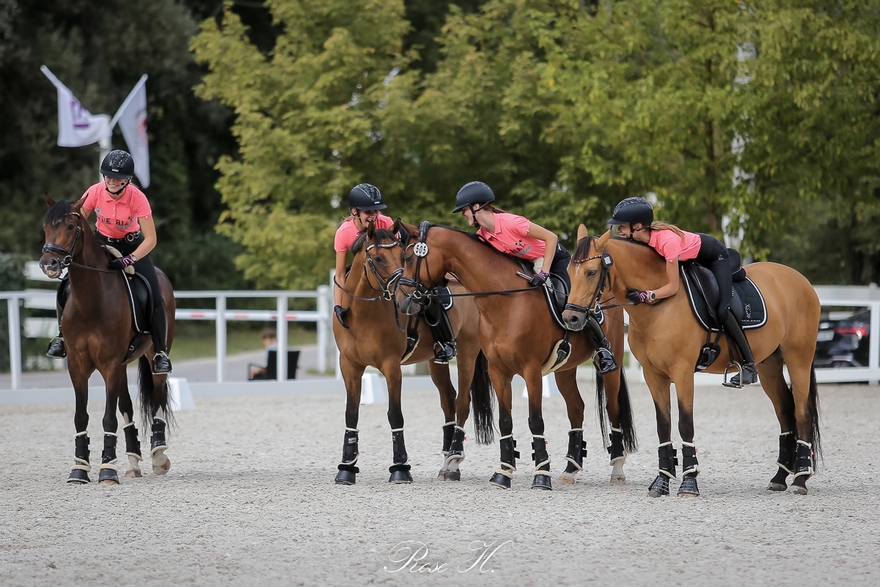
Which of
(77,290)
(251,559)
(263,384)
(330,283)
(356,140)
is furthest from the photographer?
(330,283)

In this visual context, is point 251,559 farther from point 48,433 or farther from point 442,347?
point 48,433

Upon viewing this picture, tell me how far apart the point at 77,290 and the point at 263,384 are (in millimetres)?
7878

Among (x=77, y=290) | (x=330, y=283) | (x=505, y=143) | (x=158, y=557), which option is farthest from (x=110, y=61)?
(x=158, y=557)

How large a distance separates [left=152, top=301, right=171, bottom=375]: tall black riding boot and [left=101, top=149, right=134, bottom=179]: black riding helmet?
1.18 metres

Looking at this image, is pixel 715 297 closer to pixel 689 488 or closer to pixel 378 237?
pixel 689 488

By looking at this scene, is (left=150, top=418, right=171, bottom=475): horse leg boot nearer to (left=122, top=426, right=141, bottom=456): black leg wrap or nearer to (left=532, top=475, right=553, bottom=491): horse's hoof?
(left=122, top=426, right=141, bottom=456): black leg wrap

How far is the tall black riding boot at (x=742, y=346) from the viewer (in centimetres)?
768

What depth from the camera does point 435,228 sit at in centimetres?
782

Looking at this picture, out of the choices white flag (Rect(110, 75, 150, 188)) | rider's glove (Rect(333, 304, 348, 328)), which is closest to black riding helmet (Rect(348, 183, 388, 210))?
rider's glove (Rect(333, 304, 348, 328))

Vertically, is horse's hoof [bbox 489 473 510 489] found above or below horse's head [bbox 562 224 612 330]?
below

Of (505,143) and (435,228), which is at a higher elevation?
(505,143)

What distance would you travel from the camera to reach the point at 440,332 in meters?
8.56

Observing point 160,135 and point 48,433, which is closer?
point 48,433

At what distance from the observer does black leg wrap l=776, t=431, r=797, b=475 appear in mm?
8141
